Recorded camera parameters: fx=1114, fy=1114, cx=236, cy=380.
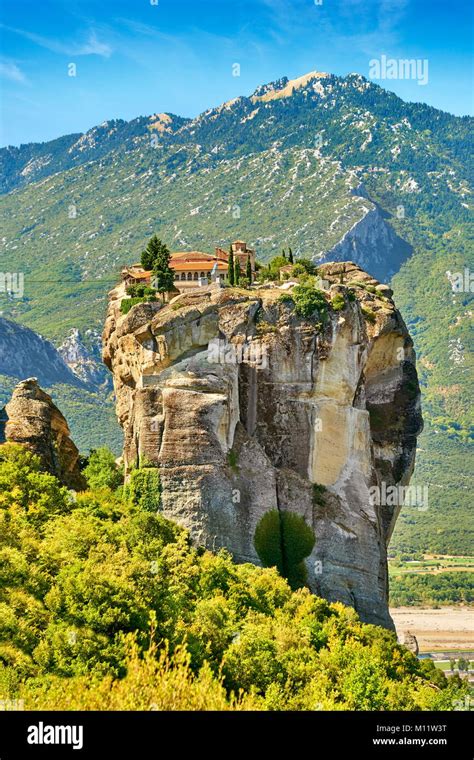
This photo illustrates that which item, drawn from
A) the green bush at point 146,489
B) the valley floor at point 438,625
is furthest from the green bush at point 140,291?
the valley floor at point 438,625

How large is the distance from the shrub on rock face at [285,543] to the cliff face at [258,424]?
1.74 ft

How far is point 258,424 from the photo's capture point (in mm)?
62656

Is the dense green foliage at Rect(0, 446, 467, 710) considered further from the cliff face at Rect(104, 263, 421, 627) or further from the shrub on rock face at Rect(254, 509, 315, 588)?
the cliff face at Rect(104, 263, 421, 627)

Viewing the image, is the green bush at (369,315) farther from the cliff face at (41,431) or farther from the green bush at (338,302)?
the cliff face at (41,431)

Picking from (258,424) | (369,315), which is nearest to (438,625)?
(369,315)

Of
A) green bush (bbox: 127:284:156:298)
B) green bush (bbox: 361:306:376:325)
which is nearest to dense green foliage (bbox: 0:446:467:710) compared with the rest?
green bush (bbox: 127:284:156:298)

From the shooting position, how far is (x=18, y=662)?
3644cm

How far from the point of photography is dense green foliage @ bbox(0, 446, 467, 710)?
114 ft

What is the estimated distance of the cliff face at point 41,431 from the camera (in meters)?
61.0

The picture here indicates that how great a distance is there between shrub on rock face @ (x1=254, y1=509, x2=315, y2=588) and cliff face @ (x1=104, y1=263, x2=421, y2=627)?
0.53 metres

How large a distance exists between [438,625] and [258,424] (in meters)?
108

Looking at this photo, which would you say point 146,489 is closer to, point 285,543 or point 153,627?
point 285,543
